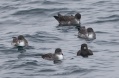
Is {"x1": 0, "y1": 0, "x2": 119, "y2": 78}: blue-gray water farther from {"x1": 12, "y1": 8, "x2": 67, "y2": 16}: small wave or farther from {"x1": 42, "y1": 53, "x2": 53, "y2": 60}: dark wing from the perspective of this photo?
{"x1": 42, "y1": 53, "x2": 53, "y2": 60}: dark wing

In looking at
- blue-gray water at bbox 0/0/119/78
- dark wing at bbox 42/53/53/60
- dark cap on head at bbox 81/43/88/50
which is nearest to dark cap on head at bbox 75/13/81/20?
blue-gray water at bbox 0/0/119/78

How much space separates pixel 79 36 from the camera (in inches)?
1347

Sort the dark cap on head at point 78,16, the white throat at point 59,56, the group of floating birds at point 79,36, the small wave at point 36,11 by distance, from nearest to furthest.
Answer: the white throat at point 59,56, the group of floating birds at point 79,36, the dark cap on head at point 78,16, the small wave at point 36,11

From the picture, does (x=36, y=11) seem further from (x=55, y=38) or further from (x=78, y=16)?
(x=55, y=38)

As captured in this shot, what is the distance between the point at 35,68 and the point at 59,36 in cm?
646

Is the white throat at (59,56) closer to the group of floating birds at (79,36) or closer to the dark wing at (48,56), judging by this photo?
the group of floating birds at (79,36)

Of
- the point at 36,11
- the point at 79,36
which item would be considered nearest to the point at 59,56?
the point at 79,36

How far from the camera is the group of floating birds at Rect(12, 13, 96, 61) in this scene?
29.6 meters

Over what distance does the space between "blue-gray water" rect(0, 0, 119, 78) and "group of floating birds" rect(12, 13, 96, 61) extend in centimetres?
34

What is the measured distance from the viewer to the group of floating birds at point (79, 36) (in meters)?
29.6

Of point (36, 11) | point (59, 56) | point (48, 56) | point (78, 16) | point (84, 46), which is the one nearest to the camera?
point (59, 56)

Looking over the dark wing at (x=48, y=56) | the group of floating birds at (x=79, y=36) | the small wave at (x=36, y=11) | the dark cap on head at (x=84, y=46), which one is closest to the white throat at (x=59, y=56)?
the group of floating birds at (x=79, y=36)

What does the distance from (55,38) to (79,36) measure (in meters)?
1.60

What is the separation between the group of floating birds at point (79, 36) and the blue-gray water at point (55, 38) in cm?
34
